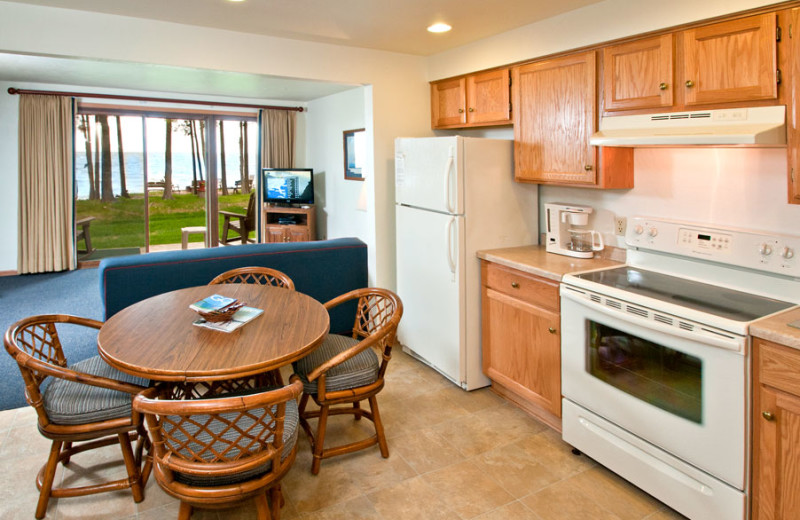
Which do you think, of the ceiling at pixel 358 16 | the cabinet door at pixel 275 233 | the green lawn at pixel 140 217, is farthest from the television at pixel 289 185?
the ceiling at pixel 358 16

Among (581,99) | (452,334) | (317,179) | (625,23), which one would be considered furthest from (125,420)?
(317,179)

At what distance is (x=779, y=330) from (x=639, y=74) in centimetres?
137

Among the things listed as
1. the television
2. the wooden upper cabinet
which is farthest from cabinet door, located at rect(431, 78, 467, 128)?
the television

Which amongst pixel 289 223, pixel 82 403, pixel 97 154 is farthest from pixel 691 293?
pixel 97 154

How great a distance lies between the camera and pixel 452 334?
3.47 metres

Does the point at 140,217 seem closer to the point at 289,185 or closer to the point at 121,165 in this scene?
the point at 121,165

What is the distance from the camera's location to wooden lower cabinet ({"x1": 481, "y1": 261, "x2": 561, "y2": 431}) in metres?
2.84

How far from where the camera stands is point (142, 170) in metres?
7.64

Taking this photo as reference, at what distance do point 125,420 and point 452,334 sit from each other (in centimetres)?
192

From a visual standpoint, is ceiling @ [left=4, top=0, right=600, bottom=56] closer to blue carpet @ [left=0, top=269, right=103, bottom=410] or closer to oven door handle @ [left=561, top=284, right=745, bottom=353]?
oven door handle @ [left=561, top=284, right=745, bottom=353]

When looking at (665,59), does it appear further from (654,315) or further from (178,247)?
(178,247)

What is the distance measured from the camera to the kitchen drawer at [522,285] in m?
2.81

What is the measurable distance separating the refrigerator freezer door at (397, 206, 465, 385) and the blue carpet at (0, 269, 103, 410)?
2433 mm

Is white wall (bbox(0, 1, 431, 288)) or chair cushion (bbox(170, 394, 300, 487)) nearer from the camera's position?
chair cushion (bbox(170, 394, 300, 487))
